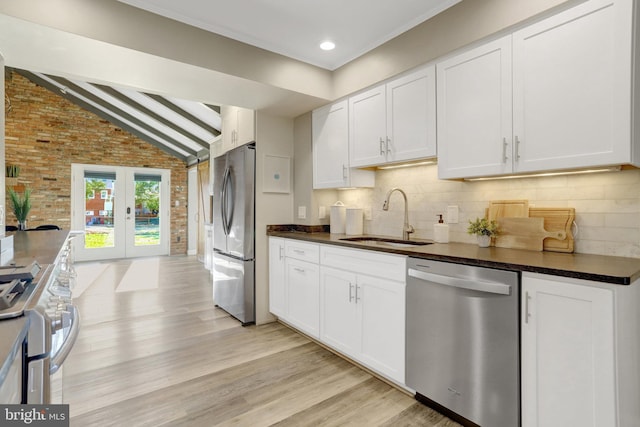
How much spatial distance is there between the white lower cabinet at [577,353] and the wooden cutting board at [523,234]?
55 centimetres

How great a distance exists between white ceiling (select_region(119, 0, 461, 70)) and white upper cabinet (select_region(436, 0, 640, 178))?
1.67 feet

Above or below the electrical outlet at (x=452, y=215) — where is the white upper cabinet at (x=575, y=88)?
above

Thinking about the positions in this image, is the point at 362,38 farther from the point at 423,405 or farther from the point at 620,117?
the point at 423,405

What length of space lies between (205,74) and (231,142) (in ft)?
4.87

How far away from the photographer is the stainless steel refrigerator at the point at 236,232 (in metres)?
3.34

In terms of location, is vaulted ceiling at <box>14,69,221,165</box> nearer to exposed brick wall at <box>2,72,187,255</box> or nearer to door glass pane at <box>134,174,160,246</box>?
exposed brick wall at <box>2,72,187,255</box>

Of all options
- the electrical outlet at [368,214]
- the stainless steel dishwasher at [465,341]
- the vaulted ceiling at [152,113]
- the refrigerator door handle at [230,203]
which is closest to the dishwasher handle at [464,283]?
the stainless steel dishwasher at [465,341]

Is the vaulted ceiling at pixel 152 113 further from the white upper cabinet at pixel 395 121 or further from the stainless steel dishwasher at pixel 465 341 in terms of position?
the stainless steel dishwasher at pixel 465 341

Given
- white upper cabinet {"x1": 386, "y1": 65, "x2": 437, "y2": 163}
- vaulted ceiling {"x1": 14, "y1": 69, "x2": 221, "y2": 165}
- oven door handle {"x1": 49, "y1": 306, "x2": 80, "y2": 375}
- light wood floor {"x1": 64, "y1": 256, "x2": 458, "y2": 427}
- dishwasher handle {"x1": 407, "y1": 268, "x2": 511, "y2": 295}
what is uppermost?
vaulted ceiling {"x1": 14, "y1": 69, "x2": 221, "y2": 165}

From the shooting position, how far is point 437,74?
2.22 meters

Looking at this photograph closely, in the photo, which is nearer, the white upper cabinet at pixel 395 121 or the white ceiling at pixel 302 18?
the white ceiling at pixel 302 18

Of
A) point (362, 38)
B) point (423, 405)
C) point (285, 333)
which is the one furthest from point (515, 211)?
point (285, 333)

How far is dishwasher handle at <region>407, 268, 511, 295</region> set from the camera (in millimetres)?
1521

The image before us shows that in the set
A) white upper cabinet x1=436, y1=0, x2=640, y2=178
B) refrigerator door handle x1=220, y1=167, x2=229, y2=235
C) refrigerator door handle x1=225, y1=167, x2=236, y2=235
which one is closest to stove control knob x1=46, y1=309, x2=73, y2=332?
white upper cabinet x1=436, y1=0, x2=640, y2=178
